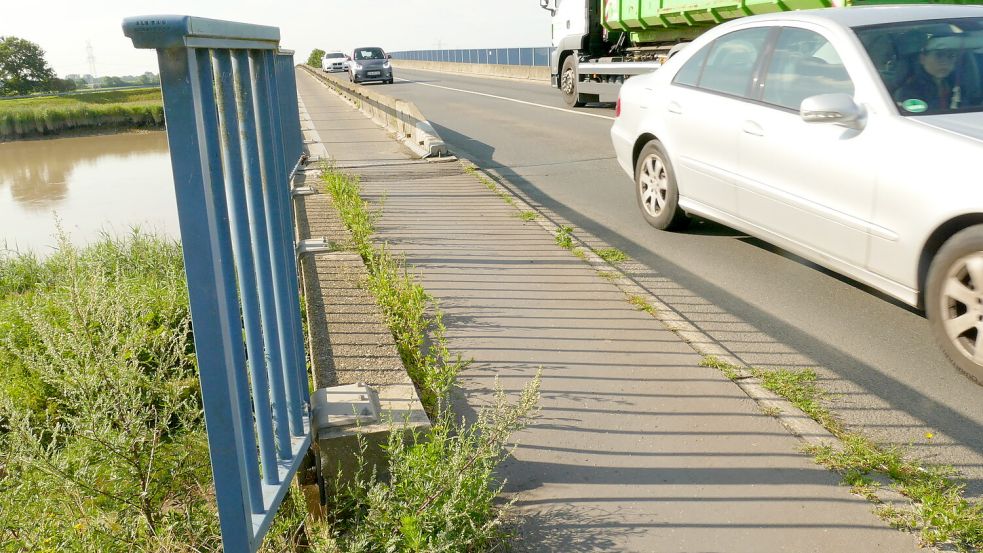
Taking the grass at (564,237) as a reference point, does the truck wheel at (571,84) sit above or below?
above

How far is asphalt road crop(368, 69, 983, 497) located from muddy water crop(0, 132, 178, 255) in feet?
19.3

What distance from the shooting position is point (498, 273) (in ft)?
18.8

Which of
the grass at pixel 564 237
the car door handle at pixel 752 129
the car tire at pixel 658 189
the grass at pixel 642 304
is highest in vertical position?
the car door handle at pixel 752 129

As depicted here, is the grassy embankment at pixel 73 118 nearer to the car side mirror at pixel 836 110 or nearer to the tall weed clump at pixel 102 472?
the car side mirror at pixel 836 110

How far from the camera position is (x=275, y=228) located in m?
2.76

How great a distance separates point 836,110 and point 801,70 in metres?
0.81

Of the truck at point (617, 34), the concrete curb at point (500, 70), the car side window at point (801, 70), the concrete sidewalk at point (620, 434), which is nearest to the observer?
the concrete sidewalk at point (620, 434)

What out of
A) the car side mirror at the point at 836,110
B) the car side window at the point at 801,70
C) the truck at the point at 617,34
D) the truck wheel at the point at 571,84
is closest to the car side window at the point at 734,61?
the car side window at the point at 801,70

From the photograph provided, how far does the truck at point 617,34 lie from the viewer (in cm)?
1423

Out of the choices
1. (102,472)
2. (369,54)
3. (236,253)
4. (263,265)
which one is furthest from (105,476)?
(369,54)

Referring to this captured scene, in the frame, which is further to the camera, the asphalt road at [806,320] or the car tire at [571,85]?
the car tire at [571,85]

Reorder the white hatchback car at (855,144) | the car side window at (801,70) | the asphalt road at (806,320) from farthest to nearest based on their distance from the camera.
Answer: the car side window at (801,70) < the white hatchback car at (855,144) < the asphalt road at (806,320)

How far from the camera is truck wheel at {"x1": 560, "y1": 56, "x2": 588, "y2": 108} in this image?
1930 cm

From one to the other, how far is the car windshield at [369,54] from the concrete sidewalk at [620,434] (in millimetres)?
38113
